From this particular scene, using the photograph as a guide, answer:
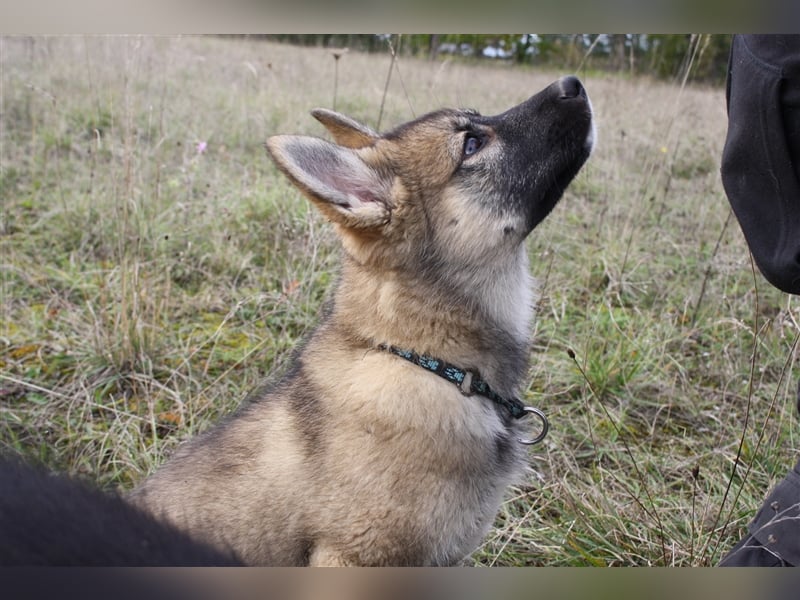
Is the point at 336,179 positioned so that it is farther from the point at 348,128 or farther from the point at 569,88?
the point at 569,88

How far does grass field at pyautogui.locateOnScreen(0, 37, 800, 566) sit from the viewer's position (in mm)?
2910

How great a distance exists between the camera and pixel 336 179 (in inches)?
85.2

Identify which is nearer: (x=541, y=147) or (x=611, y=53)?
(x=541, y=147)

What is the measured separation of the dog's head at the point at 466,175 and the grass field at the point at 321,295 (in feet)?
1.87

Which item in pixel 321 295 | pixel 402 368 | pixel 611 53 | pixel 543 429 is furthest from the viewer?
pixel 611 53

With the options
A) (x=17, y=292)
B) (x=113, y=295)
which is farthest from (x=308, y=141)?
(x=17, y=292)

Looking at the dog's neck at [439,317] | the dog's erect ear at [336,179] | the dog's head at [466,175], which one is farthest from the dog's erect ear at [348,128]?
the dog's neck at [439,317]

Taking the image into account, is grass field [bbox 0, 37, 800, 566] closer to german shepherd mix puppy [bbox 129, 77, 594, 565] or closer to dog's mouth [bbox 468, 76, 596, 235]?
german shepherd mix puppy [bbox 129, 77, 594, 565]

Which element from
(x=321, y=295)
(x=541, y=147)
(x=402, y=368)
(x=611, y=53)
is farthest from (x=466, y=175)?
(x=611, y=53)

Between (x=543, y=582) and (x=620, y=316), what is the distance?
3.09 meters

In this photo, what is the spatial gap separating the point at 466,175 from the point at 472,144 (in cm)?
13

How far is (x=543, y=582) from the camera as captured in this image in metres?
1.07
